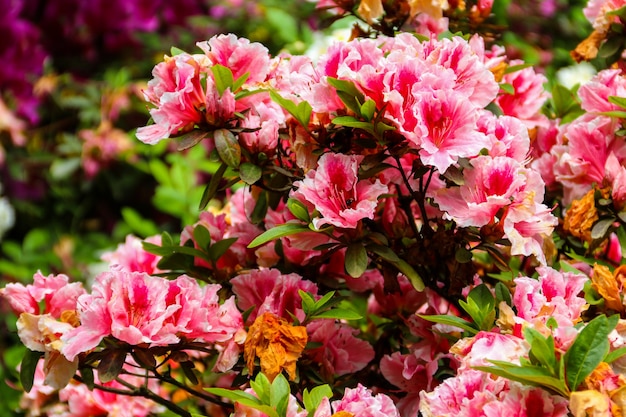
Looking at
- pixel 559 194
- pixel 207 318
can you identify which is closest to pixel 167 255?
pixel 207 318

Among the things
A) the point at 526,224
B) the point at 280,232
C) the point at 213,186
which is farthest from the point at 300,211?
the point at 526,224

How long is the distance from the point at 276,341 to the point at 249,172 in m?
0.19

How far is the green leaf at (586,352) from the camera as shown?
0.72 meters

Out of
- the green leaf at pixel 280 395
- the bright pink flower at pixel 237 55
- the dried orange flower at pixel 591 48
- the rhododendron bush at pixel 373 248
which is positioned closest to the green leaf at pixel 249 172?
the rhododendron bush at pixel 373 248

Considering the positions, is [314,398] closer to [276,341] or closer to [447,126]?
[276,341]

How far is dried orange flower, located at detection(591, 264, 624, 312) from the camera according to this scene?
0.95 m

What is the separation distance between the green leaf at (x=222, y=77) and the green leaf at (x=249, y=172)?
9 centimetres

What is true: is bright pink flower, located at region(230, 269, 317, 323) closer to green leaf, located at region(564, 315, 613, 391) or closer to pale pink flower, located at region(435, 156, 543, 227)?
pale pink flower, located at region(435, 156, 543, 227)

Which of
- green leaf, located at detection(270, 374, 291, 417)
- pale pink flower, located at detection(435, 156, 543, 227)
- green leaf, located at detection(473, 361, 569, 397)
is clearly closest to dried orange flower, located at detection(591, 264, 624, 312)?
pale pink flower, located at detection(435, 156, 543, 227)

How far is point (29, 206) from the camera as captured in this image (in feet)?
8.93

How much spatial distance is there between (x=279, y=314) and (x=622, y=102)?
1.55 ft

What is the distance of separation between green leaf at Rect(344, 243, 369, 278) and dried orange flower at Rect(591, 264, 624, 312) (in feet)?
0.88

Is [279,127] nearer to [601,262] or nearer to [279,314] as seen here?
[279,314]

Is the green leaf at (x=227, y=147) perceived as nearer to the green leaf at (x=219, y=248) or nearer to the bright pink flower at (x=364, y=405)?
the green leaf at (x=219, y=248)
